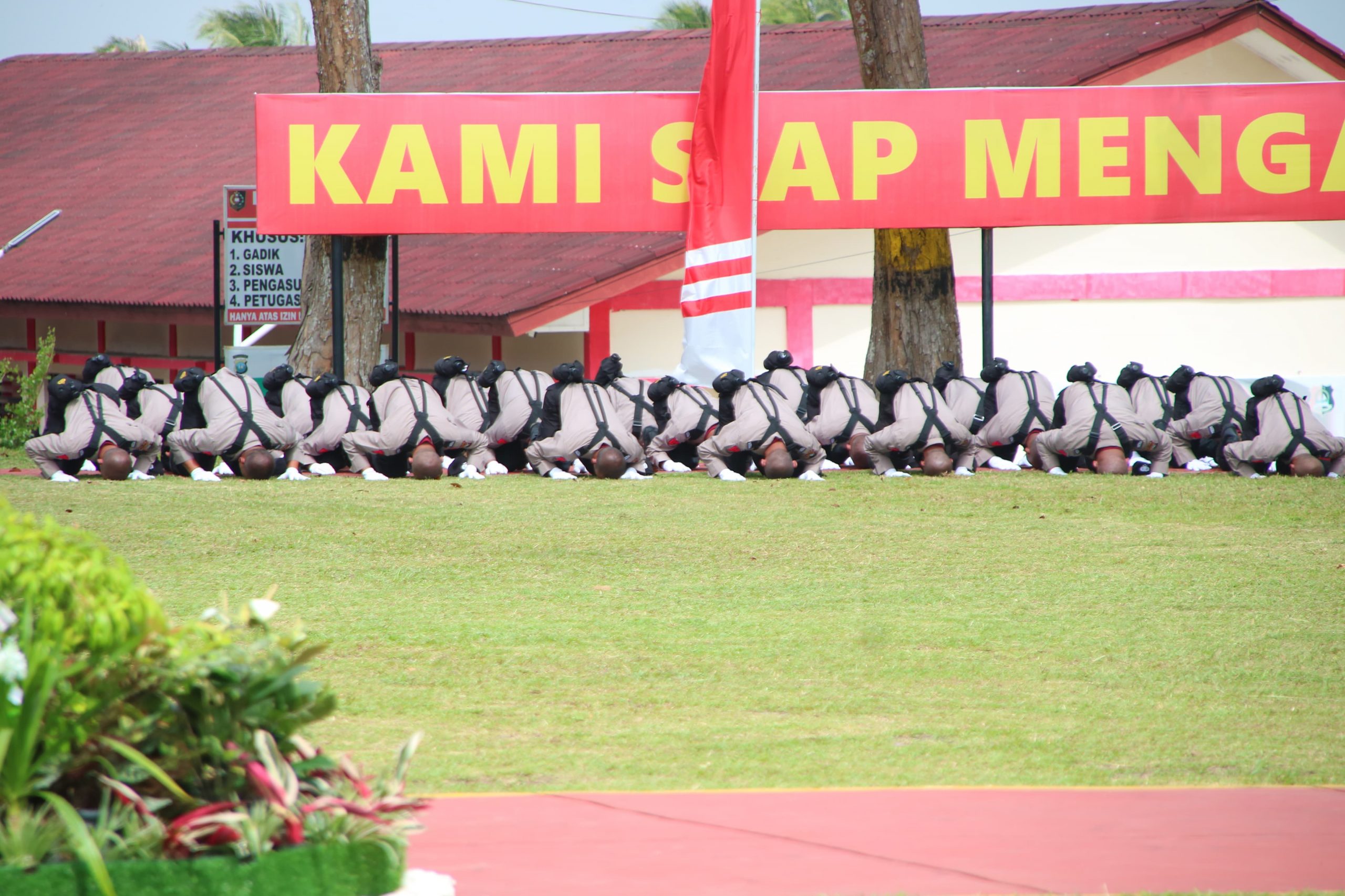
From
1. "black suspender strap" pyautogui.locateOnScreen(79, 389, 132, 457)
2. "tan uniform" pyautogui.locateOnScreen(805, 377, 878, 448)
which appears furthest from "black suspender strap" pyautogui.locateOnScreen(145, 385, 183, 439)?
"tan uniform" pyautogui.locateOnScreen(805, 377, 878, 448)

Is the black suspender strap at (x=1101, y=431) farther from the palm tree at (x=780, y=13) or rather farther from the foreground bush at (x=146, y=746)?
the palm tree at (x=780, y=13)

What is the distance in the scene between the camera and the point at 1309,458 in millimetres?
14266

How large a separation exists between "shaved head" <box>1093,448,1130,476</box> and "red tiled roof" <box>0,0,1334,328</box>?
21.1ft

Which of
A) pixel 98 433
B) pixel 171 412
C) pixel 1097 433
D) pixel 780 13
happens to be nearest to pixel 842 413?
pixel 1097 433

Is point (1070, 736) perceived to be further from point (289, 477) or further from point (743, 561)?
point (289, 477)

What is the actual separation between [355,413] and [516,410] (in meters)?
1.40

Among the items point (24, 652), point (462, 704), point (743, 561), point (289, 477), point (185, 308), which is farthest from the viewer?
point (185, 308)

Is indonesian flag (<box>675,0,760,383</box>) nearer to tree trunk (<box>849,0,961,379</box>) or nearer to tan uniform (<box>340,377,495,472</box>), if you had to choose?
tree trunk (<box>849,0,961,379</box>)

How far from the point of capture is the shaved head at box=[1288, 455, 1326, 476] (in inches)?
560

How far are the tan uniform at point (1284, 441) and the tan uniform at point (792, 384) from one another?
149 inches

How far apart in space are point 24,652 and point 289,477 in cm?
1049

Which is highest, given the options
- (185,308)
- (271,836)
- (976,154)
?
(976,154)

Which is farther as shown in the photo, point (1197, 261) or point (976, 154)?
point (1197, 261)

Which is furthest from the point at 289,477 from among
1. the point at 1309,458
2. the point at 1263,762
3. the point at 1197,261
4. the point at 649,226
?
the point at 1197,261
